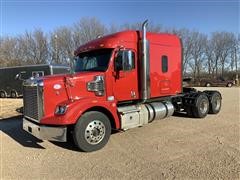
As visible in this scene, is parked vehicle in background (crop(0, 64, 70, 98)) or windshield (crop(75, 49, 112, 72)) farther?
parked vehicle in background (crop(0, 64, 70, 98))

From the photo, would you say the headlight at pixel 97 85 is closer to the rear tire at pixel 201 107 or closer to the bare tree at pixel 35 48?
the rear tire at pixel 201 107

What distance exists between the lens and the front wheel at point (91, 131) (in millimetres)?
7031

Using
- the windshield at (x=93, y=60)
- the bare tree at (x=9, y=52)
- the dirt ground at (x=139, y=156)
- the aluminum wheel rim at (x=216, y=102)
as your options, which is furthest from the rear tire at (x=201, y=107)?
the bare tree at (x=9, y=52)

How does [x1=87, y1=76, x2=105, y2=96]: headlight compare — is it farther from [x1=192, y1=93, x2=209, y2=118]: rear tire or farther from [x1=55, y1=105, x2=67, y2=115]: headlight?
[x1=192, y1=93, x2=209, y2=118]: rear tire

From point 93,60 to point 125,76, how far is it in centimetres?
105

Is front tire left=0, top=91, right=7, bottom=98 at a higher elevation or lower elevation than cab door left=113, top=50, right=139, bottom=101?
lower

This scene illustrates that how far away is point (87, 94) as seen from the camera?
777cm

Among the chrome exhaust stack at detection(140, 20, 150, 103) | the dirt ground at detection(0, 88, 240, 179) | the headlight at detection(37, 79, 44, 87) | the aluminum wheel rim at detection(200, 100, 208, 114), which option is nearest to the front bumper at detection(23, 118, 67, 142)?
the dirt ground at detection(0, 88, 240, 179)

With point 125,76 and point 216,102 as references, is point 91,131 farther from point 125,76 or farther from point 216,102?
point 216,102

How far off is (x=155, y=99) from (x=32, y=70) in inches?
647

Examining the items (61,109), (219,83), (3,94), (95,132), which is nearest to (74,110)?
(61,109)

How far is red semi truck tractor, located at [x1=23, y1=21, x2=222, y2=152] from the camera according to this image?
712 centimetres

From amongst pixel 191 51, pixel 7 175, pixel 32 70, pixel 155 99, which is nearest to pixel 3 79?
pixel 32 70

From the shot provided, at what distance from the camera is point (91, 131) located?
7.25 metres
